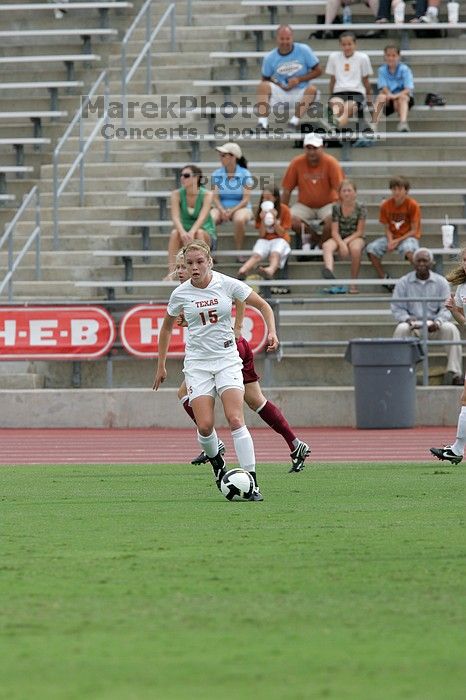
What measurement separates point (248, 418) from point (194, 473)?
6.69 metres

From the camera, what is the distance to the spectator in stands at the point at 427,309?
2036cm

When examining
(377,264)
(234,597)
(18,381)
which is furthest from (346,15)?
(234,597)

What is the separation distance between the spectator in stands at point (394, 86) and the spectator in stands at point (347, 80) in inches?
10.6

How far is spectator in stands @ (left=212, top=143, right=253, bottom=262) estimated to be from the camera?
22.6m

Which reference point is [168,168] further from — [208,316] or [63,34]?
[208,316]

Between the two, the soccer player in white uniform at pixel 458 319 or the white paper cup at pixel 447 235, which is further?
the white paper cup at pixel 447 235

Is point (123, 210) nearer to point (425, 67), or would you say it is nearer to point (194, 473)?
point (425, 67)

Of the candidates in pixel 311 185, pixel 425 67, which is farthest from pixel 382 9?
pixel 311 185

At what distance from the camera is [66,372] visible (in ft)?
71.4

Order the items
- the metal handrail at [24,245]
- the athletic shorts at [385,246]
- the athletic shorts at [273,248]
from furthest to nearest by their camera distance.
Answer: the metal handrail at [24,245] → the athletic shorts at [385,246] → the athletic shorts at [273,248]

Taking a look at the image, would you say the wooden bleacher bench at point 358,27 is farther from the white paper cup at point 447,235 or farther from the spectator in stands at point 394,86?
the white paper cup at point 447,235

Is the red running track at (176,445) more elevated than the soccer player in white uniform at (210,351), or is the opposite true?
the soccer player in white uniform at (210,351)

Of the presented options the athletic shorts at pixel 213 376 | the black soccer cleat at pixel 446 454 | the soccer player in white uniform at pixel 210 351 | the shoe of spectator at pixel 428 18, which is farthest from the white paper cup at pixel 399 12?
the athletic shorts at pixel 213 376

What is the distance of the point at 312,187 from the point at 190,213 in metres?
1.96
